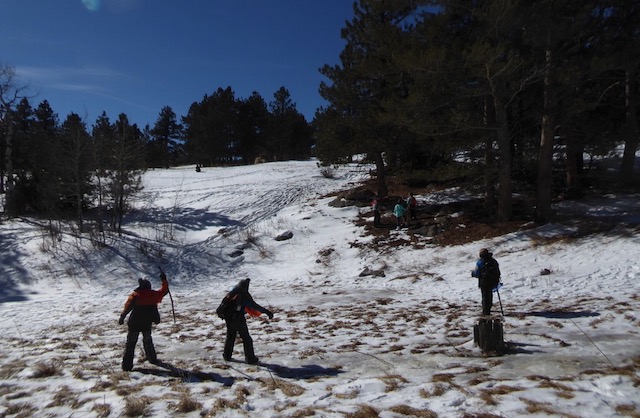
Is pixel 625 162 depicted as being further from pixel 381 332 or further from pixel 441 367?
pixel 441 367

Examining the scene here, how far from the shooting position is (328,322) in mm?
10492

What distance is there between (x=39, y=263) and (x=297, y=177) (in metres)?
20.6

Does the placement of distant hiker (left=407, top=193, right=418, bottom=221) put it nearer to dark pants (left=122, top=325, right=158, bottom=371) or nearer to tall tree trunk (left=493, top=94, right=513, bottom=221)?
tall tree trunk (left=493, top=94, right=513, bottom=221)

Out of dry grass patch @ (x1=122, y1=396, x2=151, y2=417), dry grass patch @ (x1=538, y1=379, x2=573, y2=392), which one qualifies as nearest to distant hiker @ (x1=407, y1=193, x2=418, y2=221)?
dry grass patch @ (x1=538, y1=379, x2=573, y2=392)

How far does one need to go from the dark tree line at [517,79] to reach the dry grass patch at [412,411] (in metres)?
12.6

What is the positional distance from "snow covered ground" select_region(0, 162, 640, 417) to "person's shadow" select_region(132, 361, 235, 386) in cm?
5

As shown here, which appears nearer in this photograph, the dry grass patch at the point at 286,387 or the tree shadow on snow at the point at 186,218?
the dry grass patch at the point at 286,387

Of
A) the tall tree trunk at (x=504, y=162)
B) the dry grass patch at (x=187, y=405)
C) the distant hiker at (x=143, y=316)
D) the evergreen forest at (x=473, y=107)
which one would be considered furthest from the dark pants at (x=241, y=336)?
the tall tree trunk at (x=504, y=162)

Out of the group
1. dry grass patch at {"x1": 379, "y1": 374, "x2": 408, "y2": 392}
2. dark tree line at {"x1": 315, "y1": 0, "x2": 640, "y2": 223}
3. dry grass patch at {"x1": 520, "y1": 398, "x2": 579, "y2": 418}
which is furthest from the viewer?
dark tree line at {"x1": 315, "y1": 0, "x2": 640, "y2": 223}

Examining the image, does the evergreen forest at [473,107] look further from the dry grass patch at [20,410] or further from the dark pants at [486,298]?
the dry grass patch at [20,410]

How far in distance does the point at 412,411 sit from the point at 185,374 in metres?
3.87

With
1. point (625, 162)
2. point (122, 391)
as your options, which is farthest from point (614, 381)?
point (625, 162)

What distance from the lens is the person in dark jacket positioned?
7613 millimetres

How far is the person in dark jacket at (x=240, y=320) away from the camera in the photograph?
761 centimetres
